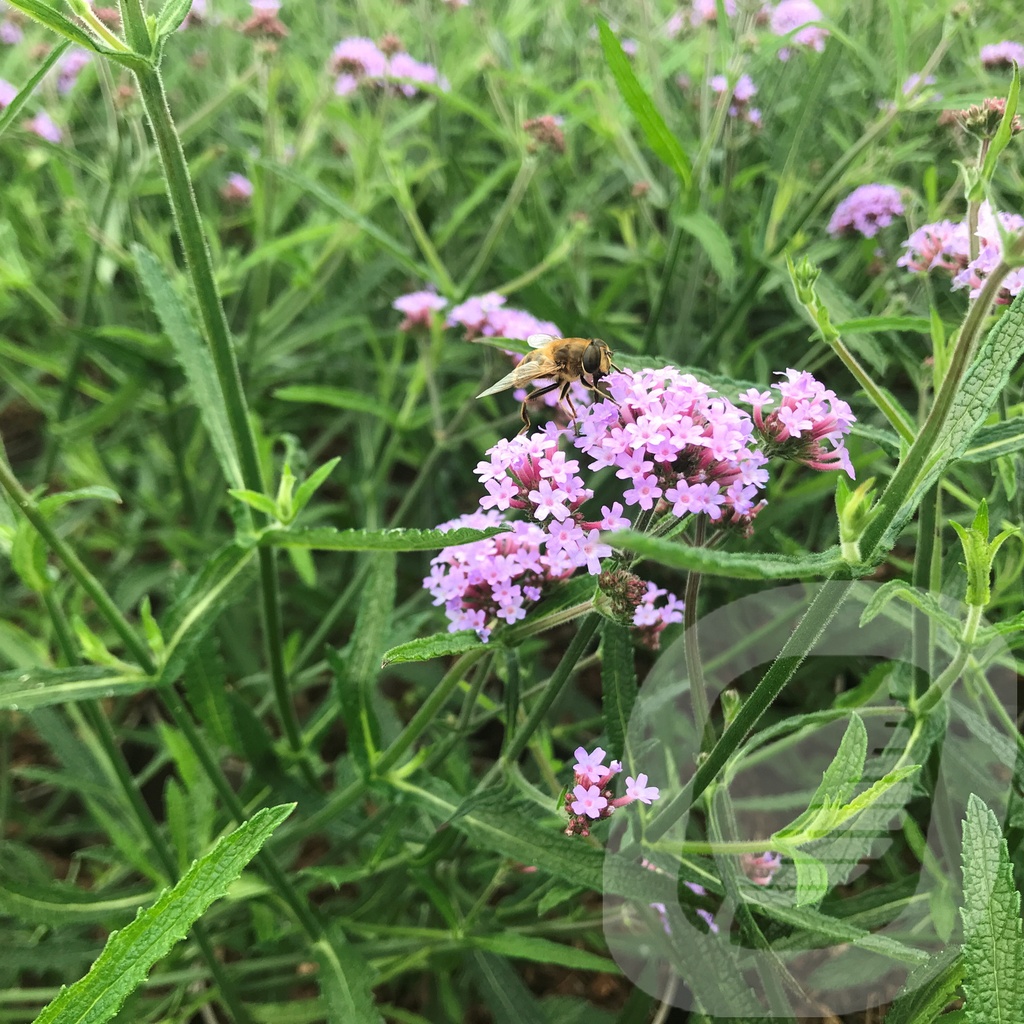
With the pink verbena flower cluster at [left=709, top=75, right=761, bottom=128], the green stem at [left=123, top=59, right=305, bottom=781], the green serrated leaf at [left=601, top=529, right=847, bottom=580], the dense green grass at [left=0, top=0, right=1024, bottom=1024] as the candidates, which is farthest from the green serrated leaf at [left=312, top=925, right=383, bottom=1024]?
the pink verbena flower cluster at [left=709, top=75, right=761, bottom=128]

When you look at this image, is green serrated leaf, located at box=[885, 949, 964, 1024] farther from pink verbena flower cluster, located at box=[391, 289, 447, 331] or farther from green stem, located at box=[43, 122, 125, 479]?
green stem, located at box=[43, 122, 125, 479]

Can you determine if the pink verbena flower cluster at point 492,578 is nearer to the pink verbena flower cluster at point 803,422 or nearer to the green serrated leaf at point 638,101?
the pink verbena flower cluster at point 803,422

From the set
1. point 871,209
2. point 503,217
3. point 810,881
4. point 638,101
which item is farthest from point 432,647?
point 871,209

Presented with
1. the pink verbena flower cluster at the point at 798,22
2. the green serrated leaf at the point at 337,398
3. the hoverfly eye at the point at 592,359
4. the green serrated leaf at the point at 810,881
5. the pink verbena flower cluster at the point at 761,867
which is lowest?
the pink verbena flower cluster at the point at 761,867

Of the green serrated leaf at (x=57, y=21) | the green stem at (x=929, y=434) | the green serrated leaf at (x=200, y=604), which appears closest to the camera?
the green stem at (x=929, y=434)

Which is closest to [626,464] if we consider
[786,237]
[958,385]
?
[958,385]

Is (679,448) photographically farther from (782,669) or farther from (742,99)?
(742,99)

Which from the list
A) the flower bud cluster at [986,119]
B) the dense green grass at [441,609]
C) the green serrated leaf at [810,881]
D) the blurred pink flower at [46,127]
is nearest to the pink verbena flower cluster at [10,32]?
the dense green grass at [441,609]

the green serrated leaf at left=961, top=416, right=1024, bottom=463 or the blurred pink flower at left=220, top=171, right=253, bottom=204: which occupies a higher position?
the blurred pink flower at left=220, top=171, right=253, bottom=204
